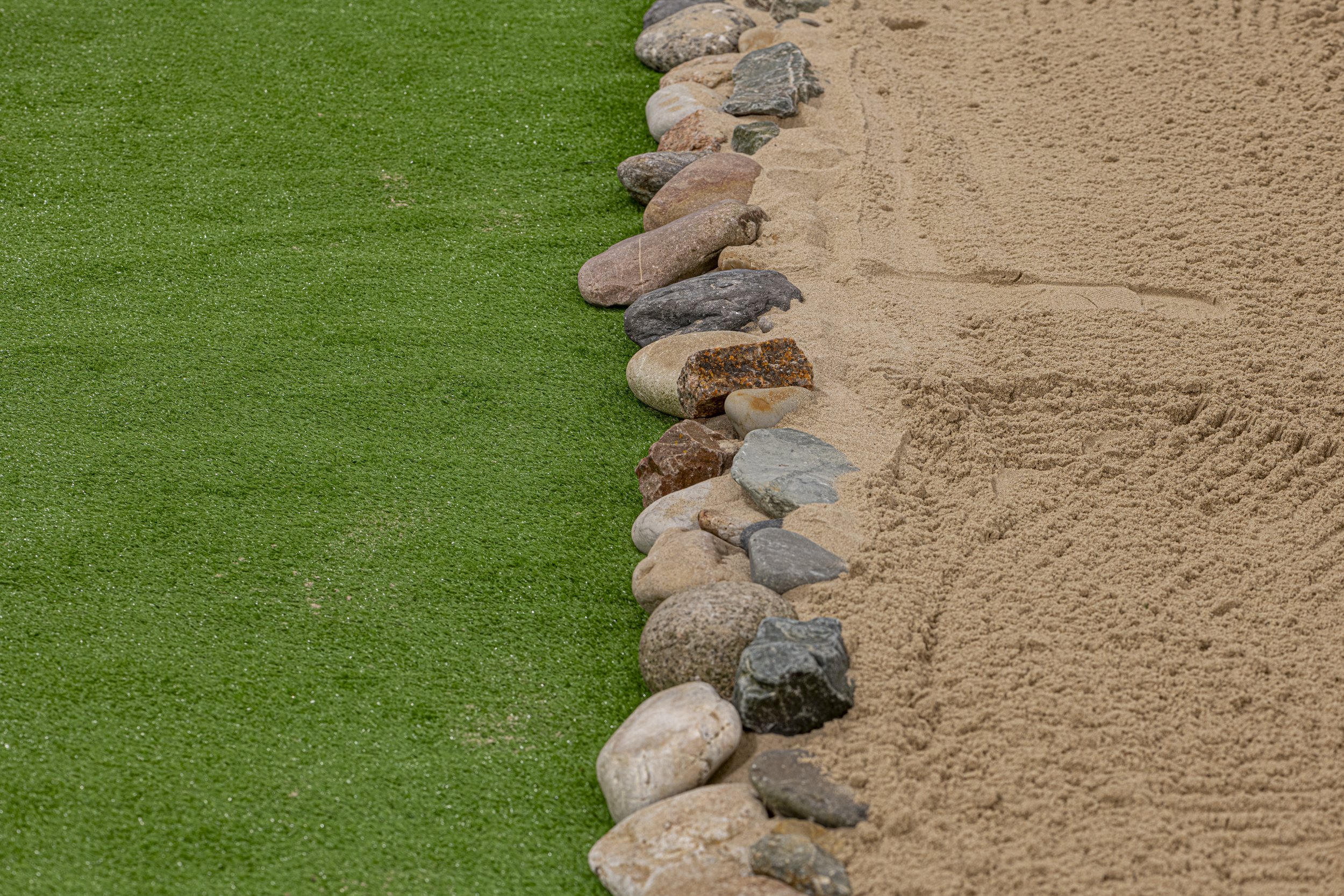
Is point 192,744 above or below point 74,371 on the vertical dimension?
below

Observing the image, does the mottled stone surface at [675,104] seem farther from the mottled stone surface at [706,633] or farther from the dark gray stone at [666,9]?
the mottled stone surface at [706,633]

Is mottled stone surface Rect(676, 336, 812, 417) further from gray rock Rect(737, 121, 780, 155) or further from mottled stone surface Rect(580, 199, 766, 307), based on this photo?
gray rock Rect(737, 121, 780, 155)

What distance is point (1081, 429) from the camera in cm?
286

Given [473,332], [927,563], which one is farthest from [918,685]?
[473,332]

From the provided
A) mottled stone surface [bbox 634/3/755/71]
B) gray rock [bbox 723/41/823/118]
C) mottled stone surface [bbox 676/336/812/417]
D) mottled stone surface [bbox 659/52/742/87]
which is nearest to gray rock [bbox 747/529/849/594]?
mottled stone surface [bbox 676/336/812/417]

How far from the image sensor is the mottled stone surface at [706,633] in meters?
2.25

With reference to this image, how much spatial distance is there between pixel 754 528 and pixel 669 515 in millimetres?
228

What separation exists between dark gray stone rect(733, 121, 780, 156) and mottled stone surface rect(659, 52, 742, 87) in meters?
0.50

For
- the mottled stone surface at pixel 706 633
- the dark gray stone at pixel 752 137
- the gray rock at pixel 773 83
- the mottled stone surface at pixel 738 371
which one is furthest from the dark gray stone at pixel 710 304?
the mottled stone surface at pixel 706 633

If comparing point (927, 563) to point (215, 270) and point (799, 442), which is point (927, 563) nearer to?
point (799, 442)

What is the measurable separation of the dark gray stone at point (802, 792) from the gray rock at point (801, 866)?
0.06 metres

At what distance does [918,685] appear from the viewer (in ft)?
7.27

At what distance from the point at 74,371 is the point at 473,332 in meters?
1.16

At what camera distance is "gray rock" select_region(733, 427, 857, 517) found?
2631 mm
